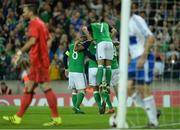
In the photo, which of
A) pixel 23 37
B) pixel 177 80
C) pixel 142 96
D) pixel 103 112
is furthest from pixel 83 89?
pixel 23 37

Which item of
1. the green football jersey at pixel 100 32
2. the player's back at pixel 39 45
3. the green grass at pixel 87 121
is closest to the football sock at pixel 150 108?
the green grass at pixel 87 121

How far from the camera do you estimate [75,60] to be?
60.1 ft

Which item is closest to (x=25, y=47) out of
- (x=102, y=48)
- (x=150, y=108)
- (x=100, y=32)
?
(x=150, y=108)

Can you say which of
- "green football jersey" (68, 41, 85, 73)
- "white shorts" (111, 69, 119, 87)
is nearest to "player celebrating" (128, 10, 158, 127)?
"white shorts" (111, 69, 119, 87)

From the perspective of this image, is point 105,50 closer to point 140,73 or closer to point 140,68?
point 140,73

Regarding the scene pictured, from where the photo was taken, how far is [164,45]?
17234mm

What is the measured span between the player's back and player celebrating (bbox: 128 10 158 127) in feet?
5.82

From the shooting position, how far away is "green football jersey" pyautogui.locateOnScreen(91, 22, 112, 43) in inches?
680

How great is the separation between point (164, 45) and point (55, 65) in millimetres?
8142

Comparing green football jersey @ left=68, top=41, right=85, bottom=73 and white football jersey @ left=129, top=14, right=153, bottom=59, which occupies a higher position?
white football jersey @ left=129, top=14, right=153, bottom=59

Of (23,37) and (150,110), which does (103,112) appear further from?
(23,37)

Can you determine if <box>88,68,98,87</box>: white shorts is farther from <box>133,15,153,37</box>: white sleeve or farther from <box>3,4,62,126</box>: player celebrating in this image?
<box>133,15,153,37</box>: white sleeve

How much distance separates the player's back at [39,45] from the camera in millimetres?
13234

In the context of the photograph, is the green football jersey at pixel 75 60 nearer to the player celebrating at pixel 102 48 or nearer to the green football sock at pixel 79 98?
the green football sock at pixel 79 98
